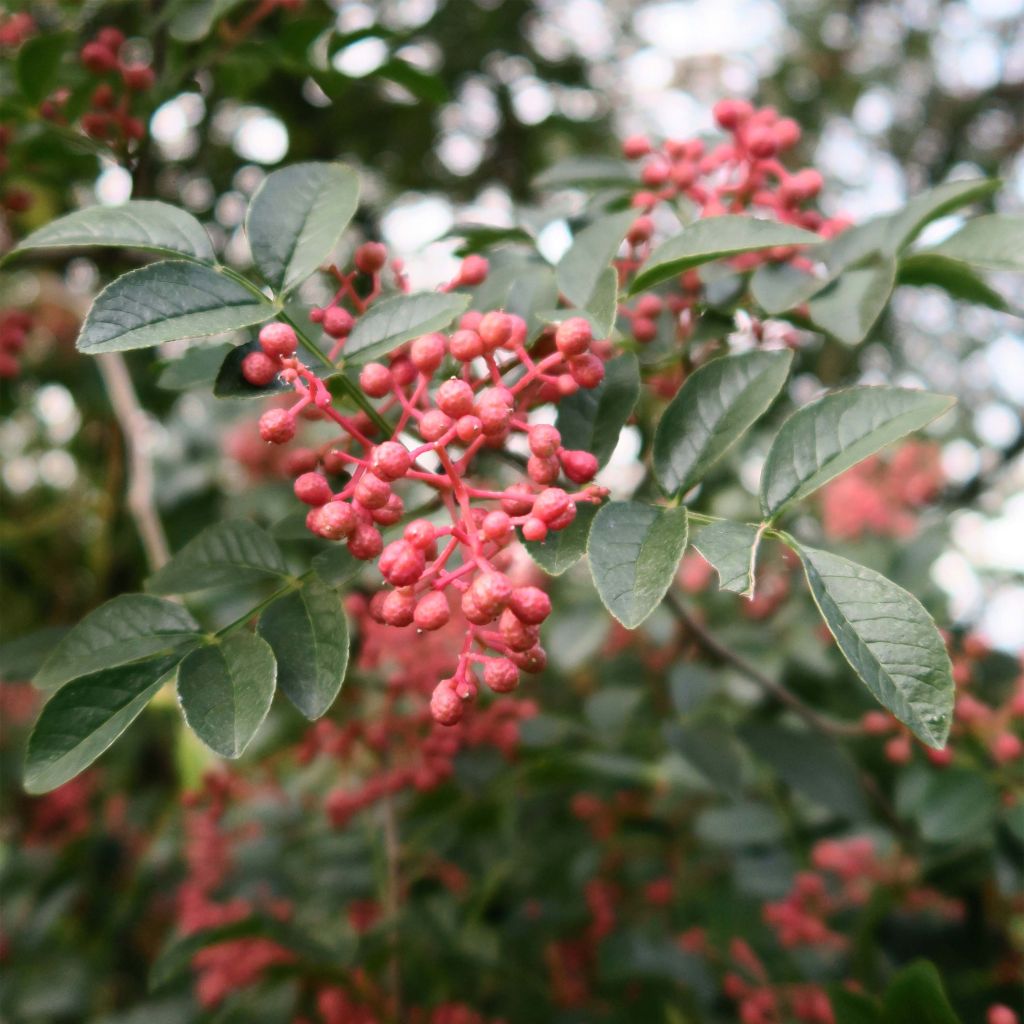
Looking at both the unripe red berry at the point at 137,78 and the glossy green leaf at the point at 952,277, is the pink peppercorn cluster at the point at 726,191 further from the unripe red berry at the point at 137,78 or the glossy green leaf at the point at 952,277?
the unripe red berry at the point at 137,78

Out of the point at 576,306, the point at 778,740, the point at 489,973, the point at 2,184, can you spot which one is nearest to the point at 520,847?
the point at 489,973

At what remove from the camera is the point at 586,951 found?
1.87 meters

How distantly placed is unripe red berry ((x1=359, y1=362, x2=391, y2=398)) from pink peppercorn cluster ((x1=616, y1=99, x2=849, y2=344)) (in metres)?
0.32

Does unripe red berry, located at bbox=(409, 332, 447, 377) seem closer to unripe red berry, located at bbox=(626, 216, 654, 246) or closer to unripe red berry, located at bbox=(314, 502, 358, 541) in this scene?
unripe red berry, located at bbox=(314, 502, 358, 541)

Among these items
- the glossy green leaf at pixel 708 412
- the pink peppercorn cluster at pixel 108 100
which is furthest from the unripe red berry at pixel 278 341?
the pink peppercorn cluster at pixel 108 100

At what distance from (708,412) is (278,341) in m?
0.37

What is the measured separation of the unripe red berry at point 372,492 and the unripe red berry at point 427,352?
108mm

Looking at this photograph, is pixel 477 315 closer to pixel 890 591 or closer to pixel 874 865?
pixel 890 591

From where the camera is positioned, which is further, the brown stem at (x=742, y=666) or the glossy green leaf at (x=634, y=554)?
the brown stem at (x=742, y=666)

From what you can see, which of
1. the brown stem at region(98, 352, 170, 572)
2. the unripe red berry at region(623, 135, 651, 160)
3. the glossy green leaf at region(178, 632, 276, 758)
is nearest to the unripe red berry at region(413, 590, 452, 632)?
the glossy green leaf at region(178, 632, 276, 758)

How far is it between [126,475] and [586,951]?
1491 mm

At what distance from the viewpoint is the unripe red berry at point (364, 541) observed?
2.52 ft

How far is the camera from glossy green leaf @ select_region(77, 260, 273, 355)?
2.33ft

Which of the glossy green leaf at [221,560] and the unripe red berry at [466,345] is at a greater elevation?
the unripe red berry at [466,345]
